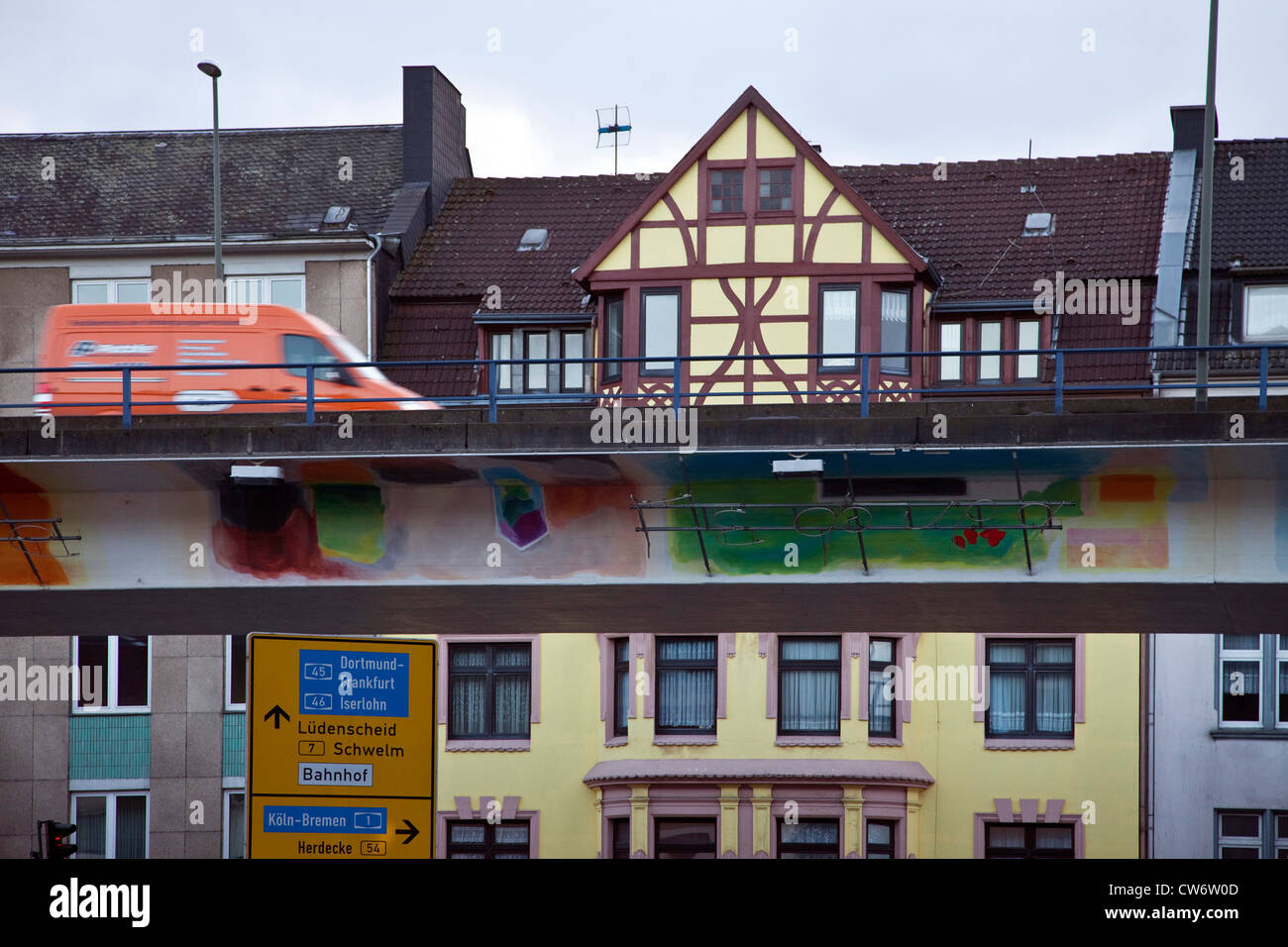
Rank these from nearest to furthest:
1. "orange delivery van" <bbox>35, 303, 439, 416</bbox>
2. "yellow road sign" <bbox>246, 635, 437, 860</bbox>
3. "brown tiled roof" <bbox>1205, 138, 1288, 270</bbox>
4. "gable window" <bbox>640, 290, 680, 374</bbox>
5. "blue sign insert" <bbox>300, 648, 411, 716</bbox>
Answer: "yellow road sign" <bbox>246, 635, 437, 860</bbox> < "blue sign insert" <bbox>300, 648, 411, 716</bbox> < "orange delivery van" <bbox>35, 303, 439, 416</bbox> < "gable window" <bbox>640, 290, 680, 374</bbox> < "brown tiled roof" <bbox>1205, 138, 1288, 270</bbox>

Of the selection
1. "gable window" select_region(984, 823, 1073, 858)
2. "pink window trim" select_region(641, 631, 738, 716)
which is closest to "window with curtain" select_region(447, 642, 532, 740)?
"pink window trim" select_region(641, 631, 738, 716)

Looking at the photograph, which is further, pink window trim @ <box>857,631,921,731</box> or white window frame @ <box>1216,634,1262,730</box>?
pink window trim @ <box>857,631,921,731</box>

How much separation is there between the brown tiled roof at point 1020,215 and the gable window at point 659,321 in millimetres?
4941

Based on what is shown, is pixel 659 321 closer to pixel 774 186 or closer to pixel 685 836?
pixel 774 186

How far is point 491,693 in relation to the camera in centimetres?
3512

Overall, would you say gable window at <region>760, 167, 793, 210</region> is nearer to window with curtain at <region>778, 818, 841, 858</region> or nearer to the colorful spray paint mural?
window with curtain at <region>778, 818, 841, 858</region>

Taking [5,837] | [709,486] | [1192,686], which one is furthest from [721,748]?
[709,486]

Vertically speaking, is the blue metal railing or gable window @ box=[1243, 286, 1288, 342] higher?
gable window @ box=[1243, 286, 1288, 342]

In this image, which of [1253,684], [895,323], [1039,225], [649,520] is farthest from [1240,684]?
[649,520]

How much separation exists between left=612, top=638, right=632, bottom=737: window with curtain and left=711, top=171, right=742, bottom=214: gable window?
8.68 meters

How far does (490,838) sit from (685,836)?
377 cm

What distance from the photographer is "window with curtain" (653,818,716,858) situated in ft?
111
